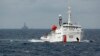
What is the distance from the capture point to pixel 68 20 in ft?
483

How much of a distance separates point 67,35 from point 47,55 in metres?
41.1

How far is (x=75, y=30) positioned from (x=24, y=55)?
45790 millimetres

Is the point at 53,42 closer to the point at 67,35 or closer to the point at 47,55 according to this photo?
the point at 67,35

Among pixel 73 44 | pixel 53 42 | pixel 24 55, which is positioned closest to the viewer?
pixel 24 55

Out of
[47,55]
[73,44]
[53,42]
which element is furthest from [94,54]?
[53,42]

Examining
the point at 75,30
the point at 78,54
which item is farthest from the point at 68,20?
the point at 78,54

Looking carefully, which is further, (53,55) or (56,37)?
(56,37)

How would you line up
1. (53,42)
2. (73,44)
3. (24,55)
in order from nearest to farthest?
(24,55), (73,44), (53,42)

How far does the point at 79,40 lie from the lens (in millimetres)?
144250

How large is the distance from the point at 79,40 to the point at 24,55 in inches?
1903

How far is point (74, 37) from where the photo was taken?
14212 cm

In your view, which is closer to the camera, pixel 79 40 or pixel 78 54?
pixel 78 54

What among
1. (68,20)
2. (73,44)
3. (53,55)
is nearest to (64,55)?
(53,55)

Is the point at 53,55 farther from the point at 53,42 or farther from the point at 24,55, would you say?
the point at 53,42
